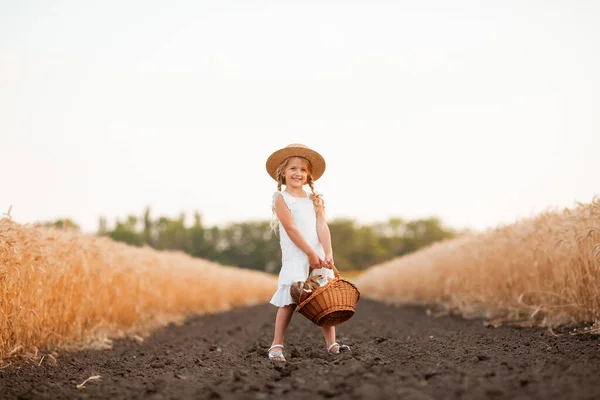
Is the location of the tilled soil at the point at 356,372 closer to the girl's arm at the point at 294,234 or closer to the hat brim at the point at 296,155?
the girl's arm at the point at 294,234

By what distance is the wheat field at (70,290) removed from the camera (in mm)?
5531

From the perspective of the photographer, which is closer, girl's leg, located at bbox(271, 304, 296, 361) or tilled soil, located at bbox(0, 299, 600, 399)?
tilled soil, located at bbox(0, 299, 600, 399)

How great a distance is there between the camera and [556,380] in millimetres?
2908

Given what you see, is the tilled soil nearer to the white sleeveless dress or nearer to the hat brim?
the white sleeveless dress

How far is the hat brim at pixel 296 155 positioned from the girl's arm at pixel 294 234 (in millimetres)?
513

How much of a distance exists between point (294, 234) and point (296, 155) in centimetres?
83

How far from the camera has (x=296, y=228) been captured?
471 cm

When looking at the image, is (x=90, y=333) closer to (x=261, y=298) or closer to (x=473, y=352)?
(x=473, y=352)

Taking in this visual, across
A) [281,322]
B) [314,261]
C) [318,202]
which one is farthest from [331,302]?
[318,202]

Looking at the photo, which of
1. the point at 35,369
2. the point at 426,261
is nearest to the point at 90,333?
the point at 35,369

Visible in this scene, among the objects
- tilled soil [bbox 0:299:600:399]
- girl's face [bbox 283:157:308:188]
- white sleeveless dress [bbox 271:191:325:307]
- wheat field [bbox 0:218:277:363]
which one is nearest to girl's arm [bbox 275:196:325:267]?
white sleeveless dress [bbox 271:191:325:307]

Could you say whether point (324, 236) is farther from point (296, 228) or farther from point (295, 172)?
point (295, 172)

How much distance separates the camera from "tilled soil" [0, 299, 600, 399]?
9.41 ft

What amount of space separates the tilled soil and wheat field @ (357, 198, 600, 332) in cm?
80
